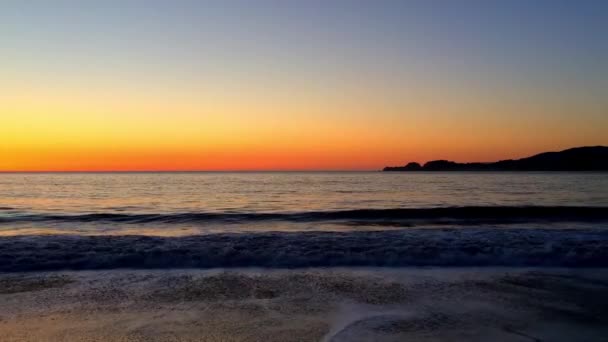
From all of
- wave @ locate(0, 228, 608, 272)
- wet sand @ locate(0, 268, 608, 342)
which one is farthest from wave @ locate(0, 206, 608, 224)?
wet sand @ locate(0, 268, 608, 342)

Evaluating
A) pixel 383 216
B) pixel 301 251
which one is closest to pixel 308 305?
pixel 301 251

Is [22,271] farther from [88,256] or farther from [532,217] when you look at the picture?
[532,217]

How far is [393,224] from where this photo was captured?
64.6ft

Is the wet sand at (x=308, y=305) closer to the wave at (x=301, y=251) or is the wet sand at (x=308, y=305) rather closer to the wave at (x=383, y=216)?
the wave at (x=301, y=251)

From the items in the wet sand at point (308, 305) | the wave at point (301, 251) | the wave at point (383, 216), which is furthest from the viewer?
the wave at point (383, 216)

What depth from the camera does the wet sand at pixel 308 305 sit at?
210 inches

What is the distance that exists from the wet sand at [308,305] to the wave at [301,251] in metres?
0.86

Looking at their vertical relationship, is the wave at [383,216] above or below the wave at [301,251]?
below

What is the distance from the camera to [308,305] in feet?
21.6

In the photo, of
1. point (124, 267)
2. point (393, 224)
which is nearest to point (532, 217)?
point (393, 224)

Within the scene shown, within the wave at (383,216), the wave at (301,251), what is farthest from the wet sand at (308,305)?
the wave at (383,216)

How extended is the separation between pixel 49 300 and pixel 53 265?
3373 mm

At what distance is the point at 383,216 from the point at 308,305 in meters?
16.9

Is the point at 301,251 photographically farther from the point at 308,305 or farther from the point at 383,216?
the point at 383,216
